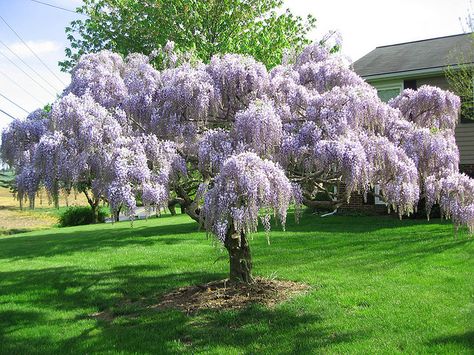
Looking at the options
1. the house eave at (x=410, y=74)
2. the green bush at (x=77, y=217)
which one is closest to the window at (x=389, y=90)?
the house eave at (x=410, y=74)

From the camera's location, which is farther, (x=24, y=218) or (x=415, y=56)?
(x=24, y=218)

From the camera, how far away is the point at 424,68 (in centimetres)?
1892

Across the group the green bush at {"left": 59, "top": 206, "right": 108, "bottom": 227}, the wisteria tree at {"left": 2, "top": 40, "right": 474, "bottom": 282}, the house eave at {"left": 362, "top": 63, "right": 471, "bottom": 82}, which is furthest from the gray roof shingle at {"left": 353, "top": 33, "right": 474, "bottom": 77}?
the green bush at {"left": 59, "top": 206, "right": 108, "bottom": 227}

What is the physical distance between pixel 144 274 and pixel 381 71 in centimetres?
1353

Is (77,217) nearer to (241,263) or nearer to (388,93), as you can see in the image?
(388,93)

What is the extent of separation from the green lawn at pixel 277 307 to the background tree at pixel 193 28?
299 inches

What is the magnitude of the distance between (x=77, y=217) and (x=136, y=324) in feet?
84.7

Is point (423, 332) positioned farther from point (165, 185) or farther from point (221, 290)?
point (165, 185)

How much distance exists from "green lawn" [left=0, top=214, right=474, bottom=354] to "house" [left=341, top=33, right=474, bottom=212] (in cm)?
471

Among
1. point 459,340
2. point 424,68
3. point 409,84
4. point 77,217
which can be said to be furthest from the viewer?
point 77,217

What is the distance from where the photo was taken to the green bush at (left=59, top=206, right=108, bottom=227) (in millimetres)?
31922

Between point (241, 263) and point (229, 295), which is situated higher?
point (241, 263)

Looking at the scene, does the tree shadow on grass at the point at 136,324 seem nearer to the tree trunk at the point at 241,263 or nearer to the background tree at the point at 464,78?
the tree trunk at the point at 241,263

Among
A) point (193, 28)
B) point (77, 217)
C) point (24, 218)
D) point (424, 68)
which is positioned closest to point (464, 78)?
point (424, 68)
